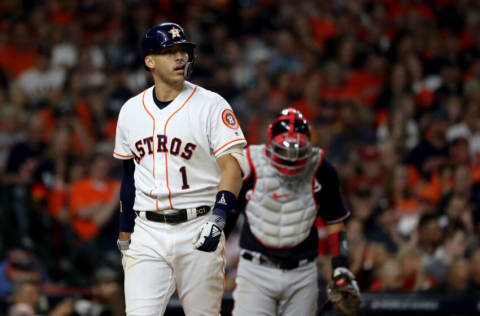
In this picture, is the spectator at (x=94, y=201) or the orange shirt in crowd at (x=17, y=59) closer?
the spectator at (x=94, y=201)

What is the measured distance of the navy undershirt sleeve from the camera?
4.65m

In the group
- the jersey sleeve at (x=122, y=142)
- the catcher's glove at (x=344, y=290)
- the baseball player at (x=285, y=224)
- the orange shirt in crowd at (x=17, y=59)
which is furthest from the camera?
the orange shirt in crowd at (x=17, y=59)

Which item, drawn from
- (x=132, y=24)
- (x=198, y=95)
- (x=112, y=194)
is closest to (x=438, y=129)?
(x=112, y=194)

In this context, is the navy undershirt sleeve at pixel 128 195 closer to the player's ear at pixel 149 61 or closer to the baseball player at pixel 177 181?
the baseball player at pixel 177 181

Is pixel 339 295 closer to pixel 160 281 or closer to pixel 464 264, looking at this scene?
pixel 160 281

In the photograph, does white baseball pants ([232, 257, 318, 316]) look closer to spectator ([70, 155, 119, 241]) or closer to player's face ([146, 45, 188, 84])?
player's face ([146, 45, 188, 84])

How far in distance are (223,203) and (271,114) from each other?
5.61 metres

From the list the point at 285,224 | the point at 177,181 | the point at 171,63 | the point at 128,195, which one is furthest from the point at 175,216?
the point at 285,224

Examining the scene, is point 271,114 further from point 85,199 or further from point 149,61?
point 149,61

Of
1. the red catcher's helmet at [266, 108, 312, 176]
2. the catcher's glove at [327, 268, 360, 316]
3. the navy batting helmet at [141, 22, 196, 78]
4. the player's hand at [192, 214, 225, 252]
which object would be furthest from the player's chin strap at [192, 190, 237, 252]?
the catcher's glove at [327, 268, 360, 316]

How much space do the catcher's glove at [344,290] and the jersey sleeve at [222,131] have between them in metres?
1.19

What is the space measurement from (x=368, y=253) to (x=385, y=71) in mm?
3817

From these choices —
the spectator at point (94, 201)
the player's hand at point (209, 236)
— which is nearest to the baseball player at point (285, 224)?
the player's hand at point (209, 236)

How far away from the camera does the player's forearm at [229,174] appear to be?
420 centimetres
